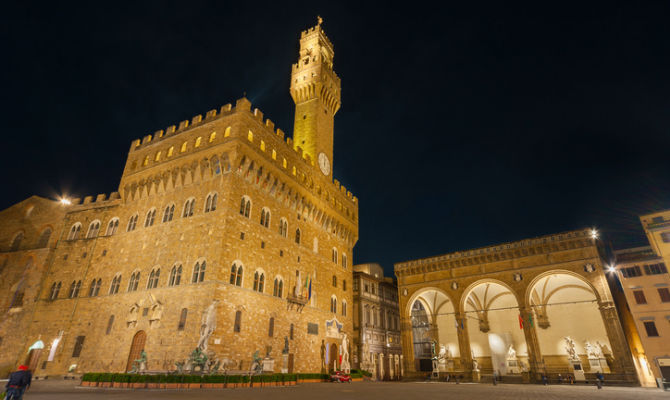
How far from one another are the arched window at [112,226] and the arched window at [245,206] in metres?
11.9

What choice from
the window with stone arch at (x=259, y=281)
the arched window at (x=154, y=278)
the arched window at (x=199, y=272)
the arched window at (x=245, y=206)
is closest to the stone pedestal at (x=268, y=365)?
the window with stone arch at (x=259, y=281)

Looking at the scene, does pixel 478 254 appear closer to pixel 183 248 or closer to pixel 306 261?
pixel 306 261

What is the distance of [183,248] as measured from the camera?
888 inches

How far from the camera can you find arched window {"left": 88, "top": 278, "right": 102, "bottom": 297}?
25.5m

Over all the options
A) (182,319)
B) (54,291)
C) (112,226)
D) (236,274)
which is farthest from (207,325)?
(54,291)

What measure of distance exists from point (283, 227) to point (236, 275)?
262 inches

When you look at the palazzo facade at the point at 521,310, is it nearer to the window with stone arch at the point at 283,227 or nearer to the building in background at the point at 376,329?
the building in background at the point at 376,329

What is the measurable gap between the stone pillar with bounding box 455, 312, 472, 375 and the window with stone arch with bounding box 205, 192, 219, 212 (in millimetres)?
25278

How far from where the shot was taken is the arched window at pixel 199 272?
822 inches

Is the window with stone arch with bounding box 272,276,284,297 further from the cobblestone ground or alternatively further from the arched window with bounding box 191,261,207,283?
the cobblestone ground

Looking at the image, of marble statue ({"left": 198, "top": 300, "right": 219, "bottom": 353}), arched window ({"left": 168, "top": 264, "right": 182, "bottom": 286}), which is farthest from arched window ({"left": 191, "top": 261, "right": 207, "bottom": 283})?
marble statue ({"left": 198, "top": 300, "right": 219, "bottom": 353})

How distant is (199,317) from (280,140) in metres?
15.0

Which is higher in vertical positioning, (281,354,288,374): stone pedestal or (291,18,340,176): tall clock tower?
(291,18,340,176): tall clock tower

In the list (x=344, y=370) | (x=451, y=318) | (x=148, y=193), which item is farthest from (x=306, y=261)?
(x=451, y=318)
